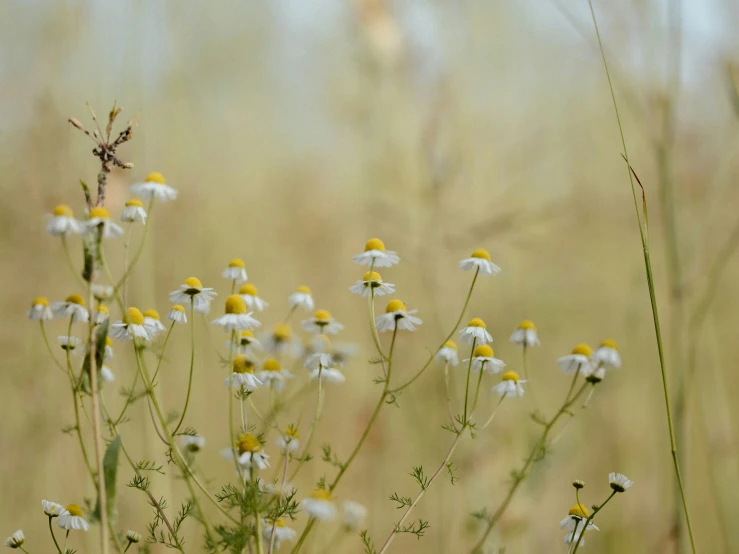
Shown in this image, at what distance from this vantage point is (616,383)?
70.1 inches

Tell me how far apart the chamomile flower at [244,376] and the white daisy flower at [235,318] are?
0.11ft

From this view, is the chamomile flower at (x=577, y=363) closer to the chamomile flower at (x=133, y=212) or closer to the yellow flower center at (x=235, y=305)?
the yellow flower center at (x=235, y=305)

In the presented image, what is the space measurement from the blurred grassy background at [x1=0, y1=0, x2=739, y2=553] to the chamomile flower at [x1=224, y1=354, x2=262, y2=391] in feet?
1.91

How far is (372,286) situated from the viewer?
708 millimetres

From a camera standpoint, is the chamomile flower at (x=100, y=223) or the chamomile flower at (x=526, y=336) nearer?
the chamomile flower at (x=100, y=223)

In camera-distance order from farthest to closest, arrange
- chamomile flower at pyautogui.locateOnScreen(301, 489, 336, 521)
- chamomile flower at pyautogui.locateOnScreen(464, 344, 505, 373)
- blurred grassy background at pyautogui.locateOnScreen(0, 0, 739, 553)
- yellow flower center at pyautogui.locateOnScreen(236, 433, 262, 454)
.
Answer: blurred grassy background at pyautogui.locateOnScreen(0, 0, 739, 553)
chamomile flower at pyautogui.locateOnScreen(464, 344, 505, 373)
yellow flower center at pyautogui.locateOnScreen(236, 433, 262, 454)
chamomile flower at pyautogui.locateOnScreen(301, 489, 336, 521)

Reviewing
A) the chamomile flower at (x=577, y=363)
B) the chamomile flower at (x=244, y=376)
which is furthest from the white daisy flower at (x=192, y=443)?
the chamomile flower at (x=577, y=363)

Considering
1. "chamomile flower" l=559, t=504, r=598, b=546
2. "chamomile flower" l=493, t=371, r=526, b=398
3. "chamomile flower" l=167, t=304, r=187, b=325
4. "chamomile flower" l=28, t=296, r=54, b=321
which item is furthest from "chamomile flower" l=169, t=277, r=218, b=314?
"chamomile flower" l=559, t=504, r=598, b=546

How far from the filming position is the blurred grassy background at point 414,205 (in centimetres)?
133

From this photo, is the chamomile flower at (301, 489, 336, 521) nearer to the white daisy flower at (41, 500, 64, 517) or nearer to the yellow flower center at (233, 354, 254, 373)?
the yellow flower center at (233, 354, 254, 373)

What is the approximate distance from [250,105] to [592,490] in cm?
196

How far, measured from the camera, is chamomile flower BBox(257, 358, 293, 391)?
681mm

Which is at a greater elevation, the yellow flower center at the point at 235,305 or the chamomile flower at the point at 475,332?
the chamomile flower at the point at 475,332

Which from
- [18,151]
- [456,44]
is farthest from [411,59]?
[18,151]
